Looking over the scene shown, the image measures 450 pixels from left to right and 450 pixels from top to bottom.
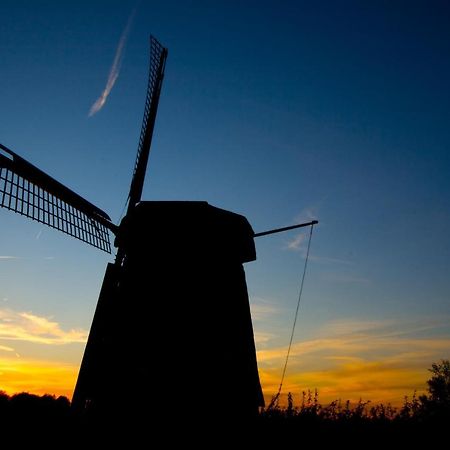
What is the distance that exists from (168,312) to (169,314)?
0.04 m

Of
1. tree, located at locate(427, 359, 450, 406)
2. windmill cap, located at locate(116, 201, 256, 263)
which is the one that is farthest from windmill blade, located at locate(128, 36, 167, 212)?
tree, located at locate(427, 359, 450, 406)

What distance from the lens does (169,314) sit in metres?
7.26

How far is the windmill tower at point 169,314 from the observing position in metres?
6.80

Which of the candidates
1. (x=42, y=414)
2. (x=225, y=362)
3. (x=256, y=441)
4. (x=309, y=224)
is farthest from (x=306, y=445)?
(x=42, y=414)

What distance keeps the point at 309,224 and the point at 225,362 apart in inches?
140

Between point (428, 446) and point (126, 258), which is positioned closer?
point (428, 446)

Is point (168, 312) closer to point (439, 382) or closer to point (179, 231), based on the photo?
point (179, 231)

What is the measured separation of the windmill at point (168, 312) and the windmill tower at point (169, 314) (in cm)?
2

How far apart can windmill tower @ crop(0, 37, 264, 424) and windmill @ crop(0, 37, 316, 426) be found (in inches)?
0.6

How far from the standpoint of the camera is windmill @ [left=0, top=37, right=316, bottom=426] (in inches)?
268

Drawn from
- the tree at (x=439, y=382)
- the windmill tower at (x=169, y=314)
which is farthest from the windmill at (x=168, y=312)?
the tree at (x=439, y=382)

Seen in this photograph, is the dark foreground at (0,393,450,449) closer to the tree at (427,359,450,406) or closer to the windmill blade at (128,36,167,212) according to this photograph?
the windmill blade at (128,36,167,212)

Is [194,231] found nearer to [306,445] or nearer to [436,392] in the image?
[306,445]

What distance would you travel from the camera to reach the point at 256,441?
24.0 feet
